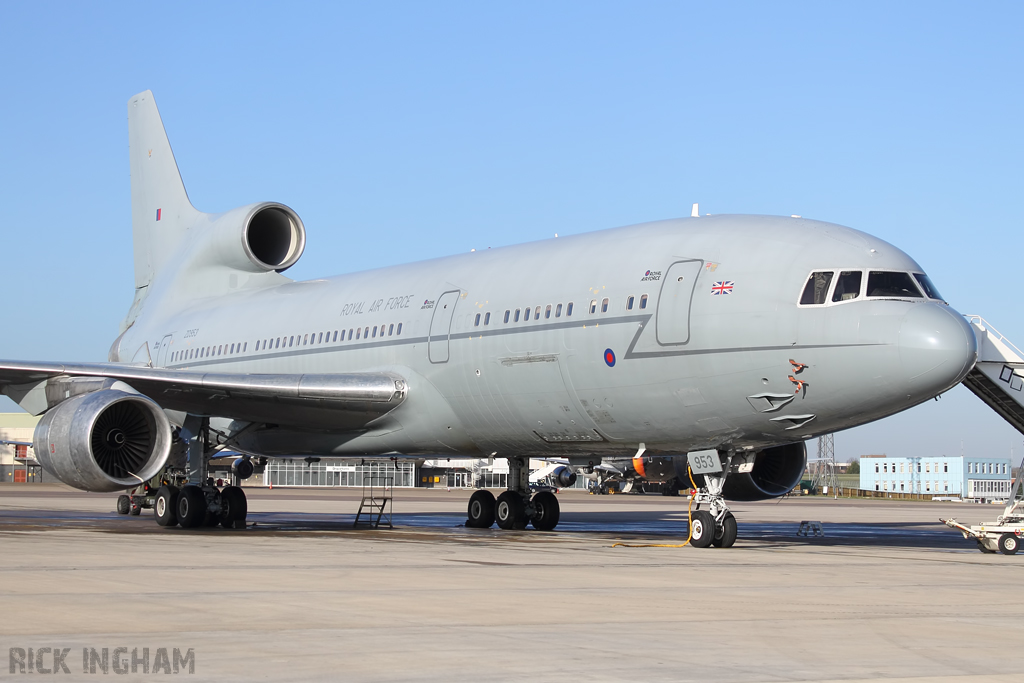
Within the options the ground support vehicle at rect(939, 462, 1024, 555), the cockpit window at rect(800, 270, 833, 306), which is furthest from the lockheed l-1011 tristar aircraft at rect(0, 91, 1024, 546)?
the ground support vehicle at rect(939, 462, 1024, 555)

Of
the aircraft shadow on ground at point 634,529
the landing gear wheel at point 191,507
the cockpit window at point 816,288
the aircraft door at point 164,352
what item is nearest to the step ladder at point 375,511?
the aircraft shadow on ground at point 634,529

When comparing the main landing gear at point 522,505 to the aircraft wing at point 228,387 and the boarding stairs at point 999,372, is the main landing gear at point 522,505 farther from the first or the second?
the boarding stairs at point 999,372

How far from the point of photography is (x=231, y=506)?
22.6 meters

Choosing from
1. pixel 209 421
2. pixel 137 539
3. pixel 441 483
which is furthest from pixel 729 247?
pixel 441 483

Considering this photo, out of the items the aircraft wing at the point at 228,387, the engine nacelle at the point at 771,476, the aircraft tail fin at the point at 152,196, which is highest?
the aircraft tail fin at the point at 152,196

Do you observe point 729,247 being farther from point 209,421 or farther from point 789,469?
point 209,421

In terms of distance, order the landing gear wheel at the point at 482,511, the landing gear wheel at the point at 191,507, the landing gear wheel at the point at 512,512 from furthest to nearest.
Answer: the landing gear wheel at the point at 482,511 → the landing gear wheel at the point at 512,512 → the landing gear wheel at the point at 191,507

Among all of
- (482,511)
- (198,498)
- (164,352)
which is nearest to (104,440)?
(198,498)

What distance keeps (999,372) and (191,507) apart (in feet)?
48.1

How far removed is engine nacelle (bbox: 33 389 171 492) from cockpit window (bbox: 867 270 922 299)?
11.1 meters

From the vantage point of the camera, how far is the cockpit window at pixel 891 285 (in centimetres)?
1473

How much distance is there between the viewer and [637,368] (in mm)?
16281

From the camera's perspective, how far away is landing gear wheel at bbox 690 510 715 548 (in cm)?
1634

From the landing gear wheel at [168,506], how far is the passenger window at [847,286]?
13.5 metres
